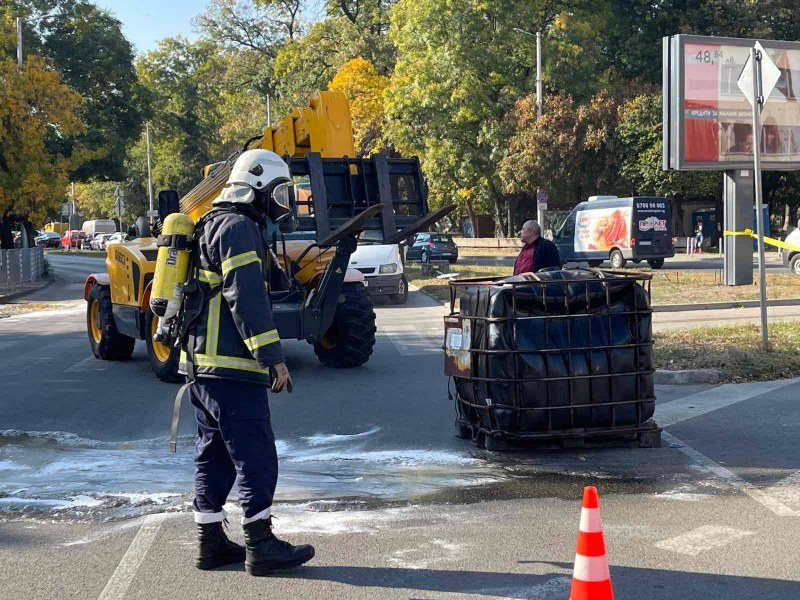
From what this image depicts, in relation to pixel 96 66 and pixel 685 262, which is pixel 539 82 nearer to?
pixel 685 262

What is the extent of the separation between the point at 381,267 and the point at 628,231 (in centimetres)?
1373

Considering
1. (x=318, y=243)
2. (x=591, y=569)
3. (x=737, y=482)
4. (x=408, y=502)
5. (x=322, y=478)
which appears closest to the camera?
(x=591, y=569)

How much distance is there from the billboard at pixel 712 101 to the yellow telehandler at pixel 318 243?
11.4 metres

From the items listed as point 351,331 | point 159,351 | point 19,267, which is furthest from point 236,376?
point 19,267

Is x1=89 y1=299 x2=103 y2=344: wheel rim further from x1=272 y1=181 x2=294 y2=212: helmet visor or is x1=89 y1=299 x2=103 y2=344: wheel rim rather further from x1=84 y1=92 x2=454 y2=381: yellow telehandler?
x1=272 y1=181 x2=294 y2=212: helmet visor

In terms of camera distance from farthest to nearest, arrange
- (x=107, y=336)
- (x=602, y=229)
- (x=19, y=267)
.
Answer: (x=602, y=229)
(x=19, y=267)
(x=107, y=336)

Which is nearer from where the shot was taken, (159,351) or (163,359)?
(163,359)

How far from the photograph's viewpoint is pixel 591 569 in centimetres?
413

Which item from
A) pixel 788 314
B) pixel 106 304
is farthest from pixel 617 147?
pixel 106 304

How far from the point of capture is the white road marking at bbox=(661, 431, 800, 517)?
6.05 metres

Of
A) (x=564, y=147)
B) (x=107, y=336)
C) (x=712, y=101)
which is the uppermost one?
(x=564, y=147)

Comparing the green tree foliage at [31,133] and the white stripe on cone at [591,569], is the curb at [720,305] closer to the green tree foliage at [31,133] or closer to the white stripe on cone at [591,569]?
the white stripe on cone at [591,569]

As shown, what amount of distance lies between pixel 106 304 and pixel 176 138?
55508 millimetres

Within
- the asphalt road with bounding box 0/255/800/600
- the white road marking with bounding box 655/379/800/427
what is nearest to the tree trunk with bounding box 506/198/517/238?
the white road marking with bounding box 655/379/800/427
